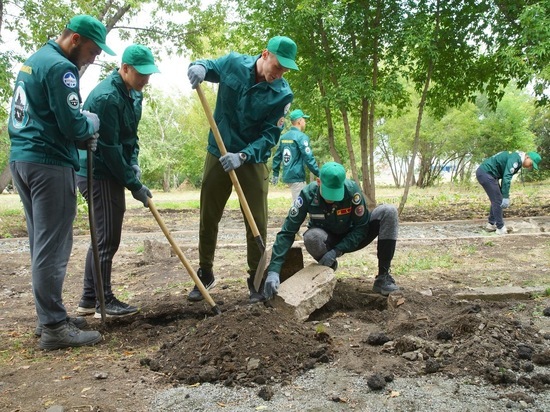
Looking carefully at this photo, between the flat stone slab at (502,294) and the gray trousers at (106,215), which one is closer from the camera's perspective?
the gray trousers at (106,215)

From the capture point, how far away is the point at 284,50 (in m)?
3.58

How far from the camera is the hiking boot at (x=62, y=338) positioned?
326cm

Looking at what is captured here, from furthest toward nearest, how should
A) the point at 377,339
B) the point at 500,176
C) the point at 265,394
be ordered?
the point at 500,176
the point at 377,339
the point at 265,394

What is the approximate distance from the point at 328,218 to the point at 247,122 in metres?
1.07

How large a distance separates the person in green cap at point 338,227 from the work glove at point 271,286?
0.05 meters

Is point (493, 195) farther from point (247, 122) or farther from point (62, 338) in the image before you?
point (62, 338)

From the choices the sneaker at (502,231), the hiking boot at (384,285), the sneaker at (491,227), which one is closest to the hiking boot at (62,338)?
the hiking boot at (384,285)

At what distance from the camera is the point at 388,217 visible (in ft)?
13.9

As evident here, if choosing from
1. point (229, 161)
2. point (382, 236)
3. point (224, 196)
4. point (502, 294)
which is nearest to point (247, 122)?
point (229, 161)

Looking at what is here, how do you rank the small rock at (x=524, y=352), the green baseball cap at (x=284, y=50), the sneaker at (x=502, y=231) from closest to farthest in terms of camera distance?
the small rock at (x=524, y=352) < the green baseball cap at (x=284, y=50) < the sneaker at (x=502, y=231)

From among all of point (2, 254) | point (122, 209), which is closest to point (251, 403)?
point (122, 209)

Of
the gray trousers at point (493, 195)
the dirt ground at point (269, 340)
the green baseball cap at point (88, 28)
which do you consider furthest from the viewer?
the gray trousers at point (493, 195)

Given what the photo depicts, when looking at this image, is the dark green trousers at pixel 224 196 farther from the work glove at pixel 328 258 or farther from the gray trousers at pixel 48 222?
the gray trousers at pixel 48 222

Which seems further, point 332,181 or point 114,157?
point 332,181
